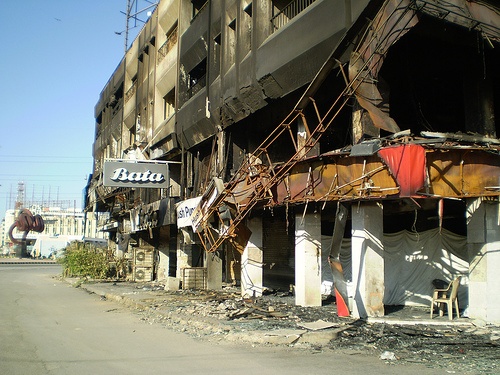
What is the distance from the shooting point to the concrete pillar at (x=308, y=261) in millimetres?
15617

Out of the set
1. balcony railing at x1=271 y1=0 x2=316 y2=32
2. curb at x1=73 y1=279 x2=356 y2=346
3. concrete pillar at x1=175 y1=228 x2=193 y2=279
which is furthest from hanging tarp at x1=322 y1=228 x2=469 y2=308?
concrete pillar at x1=175 y1=228 x2=193 y2=279

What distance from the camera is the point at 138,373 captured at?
783 centimetres

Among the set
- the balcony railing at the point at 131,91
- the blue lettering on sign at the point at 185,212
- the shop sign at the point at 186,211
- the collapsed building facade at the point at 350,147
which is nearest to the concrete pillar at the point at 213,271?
Answer: the collapsed building facade at the point at 350,147

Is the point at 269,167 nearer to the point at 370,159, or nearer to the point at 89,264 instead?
the point at 370,159

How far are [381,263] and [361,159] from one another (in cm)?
284

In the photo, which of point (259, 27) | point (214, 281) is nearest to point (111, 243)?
point (214, 281)

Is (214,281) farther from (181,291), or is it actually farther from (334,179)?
(334,179)

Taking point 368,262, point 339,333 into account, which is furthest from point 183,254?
point 339,333

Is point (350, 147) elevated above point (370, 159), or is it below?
above

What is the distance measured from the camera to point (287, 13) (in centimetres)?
1709

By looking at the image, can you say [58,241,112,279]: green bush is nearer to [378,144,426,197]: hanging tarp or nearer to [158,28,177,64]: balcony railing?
[158,28,177,64]: balcony railing

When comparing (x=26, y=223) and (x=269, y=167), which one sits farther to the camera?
(x=26, y=223)

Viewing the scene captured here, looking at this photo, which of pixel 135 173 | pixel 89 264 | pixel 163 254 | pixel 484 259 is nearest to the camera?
pixel 484 259

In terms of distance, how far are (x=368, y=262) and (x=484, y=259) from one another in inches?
110
